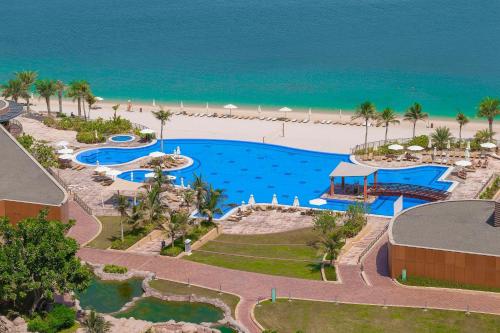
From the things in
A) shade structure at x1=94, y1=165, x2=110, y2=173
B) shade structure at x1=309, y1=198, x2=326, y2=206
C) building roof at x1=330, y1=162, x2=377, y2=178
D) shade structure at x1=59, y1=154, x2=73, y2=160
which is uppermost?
building roof at x1=330, y1=162, x2=377, y2=178

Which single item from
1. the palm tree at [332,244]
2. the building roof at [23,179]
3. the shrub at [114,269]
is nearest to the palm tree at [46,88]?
the building roof at [23,179]

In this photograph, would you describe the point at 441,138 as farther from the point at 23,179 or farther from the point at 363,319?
the point at 23,179

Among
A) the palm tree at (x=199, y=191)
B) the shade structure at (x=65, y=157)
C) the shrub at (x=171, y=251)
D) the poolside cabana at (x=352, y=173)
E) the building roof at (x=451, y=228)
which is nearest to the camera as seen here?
the building roof at (x=451, y=228)

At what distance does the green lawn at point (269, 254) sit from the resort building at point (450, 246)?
201 inches

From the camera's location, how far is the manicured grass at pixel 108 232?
167 ft

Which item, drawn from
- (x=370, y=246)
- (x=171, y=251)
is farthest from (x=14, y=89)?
(x=370, y=246)

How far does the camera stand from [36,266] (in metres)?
37.4

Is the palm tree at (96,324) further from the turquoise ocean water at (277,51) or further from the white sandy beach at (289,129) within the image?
the turquoise ocean water at (277,51)

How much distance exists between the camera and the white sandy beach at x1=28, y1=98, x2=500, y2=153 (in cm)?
8000

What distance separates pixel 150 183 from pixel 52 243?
949 inches

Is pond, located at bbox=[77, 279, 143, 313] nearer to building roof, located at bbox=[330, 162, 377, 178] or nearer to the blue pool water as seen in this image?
building roof, located at bbox=[330, 162, 377, 178]

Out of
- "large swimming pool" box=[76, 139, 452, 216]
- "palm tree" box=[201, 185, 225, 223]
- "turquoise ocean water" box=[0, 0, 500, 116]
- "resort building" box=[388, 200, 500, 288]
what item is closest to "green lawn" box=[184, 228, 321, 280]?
"palm tree" box=[201, 185, 225, 223]

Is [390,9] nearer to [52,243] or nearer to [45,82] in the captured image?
[45,82]

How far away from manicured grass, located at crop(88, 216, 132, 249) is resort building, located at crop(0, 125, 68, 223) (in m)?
2.80
